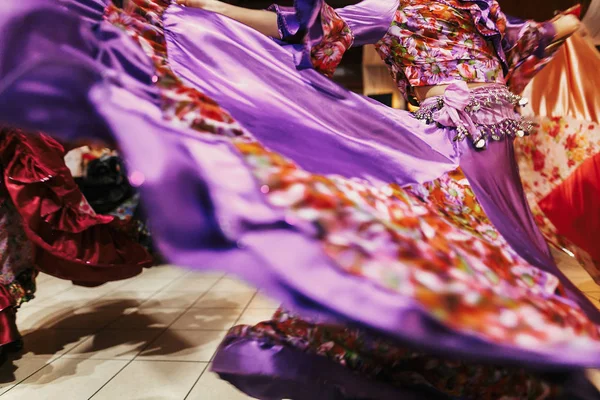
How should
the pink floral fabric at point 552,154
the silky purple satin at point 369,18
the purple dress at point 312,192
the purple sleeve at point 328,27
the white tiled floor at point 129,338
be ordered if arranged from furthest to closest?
1. the white tiled floor at point 129,338
2. the pink floral fabric at point 552,154
3. the silky purple satin at point 369,18
4. the purple sleeve at point 328,27
5. the purple dress at point 312,192

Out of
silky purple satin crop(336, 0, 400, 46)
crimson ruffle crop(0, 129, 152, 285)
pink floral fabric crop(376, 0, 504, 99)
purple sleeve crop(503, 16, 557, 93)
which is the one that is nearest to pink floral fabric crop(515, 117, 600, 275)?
purple sleeve crop(503, 16, 557, 93)

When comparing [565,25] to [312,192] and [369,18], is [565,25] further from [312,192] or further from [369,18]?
[312,192]

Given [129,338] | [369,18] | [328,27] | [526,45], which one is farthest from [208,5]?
[129,338]

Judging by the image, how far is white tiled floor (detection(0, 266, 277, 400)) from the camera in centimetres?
160

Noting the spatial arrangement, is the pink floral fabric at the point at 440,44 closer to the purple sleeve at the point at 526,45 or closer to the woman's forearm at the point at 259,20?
the purple sleeve at the point at 526,45

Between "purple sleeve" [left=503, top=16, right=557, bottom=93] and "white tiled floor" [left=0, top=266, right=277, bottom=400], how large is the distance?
38.8 inches

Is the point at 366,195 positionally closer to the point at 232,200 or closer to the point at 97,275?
the point at 232,200

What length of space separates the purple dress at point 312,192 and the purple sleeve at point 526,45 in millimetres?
162

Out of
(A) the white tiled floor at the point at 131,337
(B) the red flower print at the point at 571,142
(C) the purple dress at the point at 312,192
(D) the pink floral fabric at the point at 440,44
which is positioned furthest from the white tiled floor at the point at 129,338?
(B) the red flower print at the point at 571,142

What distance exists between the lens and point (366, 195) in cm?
71

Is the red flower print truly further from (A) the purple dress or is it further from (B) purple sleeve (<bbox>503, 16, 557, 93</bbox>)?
(A) the purple dress

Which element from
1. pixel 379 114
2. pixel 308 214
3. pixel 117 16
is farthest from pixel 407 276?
pixel 117 16

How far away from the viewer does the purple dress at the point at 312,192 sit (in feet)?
1.88

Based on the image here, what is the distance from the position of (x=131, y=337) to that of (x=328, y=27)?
1.67 meters
